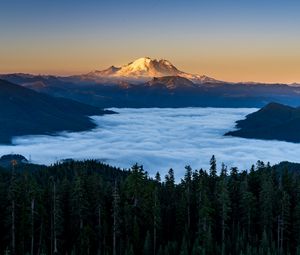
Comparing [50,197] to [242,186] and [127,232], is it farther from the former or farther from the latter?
[242,186]

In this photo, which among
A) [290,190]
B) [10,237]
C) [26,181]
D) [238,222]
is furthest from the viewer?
[290,190]

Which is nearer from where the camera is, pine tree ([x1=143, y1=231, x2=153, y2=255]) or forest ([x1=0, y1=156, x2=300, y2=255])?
forest ([x1=0, y1=156, x2=300, y2=255])

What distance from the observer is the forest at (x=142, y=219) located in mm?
91375

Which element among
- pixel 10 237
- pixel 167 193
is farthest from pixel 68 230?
pixel 167 193

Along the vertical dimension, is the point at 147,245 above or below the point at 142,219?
below

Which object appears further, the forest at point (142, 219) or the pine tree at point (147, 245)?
the pine tree at point (147, 245)

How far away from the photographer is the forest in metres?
91.4

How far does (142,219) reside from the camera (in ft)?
331

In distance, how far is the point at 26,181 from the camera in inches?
3792

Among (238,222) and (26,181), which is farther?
(238,222)

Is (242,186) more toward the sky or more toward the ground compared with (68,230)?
more toward the sky

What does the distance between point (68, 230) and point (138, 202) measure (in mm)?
14950

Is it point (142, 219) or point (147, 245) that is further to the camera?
point (142, 219)

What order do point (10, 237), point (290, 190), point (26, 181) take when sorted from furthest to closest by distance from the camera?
point (290, 190), point (26, 181), point (10, 237)
